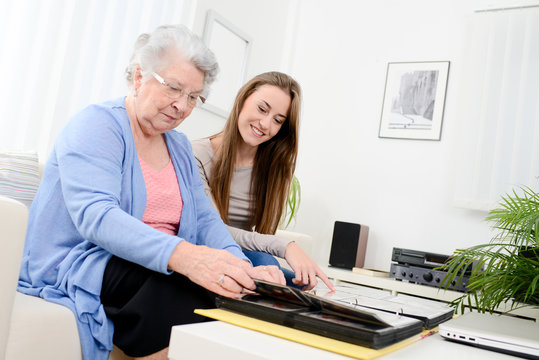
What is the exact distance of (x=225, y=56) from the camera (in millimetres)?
3426

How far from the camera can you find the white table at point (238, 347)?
646mm

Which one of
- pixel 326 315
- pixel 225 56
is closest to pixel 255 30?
pixel 225 56

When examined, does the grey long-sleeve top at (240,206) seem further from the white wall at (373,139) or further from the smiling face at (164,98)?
the white wall at (373,139)

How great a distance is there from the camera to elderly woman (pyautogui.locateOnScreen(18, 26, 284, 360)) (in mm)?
993

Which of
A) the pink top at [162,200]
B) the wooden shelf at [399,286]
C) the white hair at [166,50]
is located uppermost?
the white hair at [166,50]

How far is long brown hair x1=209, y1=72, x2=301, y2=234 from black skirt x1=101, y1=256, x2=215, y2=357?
0.81 meters

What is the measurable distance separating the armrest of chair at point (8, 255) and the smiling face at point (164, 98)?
0.46 metres

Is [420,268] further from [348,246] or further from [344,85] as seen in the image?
[344,85]

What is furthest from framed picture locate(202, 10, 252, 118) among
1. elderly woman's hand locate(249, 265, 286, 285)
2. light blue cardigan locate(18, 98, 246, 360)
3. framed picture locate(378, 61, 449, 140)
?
elderly woman's hand locate(249, 265, 286, 285)

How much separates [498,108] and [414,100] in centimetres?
59

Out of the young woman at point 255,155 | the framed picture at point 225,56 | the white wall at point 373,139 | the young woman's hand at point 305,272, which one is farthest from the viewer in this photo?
the white wall at point 373,139

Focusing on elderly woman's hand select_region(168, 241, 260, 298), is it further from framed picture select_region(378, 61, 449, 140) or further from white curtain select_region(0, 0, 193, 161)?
framed picture select_region(378, 61, 449, 140)

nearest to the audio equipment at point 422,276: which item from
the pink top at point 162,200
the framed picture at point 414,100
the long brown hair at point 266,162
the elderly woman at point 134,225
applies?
the framed picture at point 414,100

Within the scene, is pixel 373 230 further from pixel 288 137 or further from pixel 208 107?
pixel 288 137
